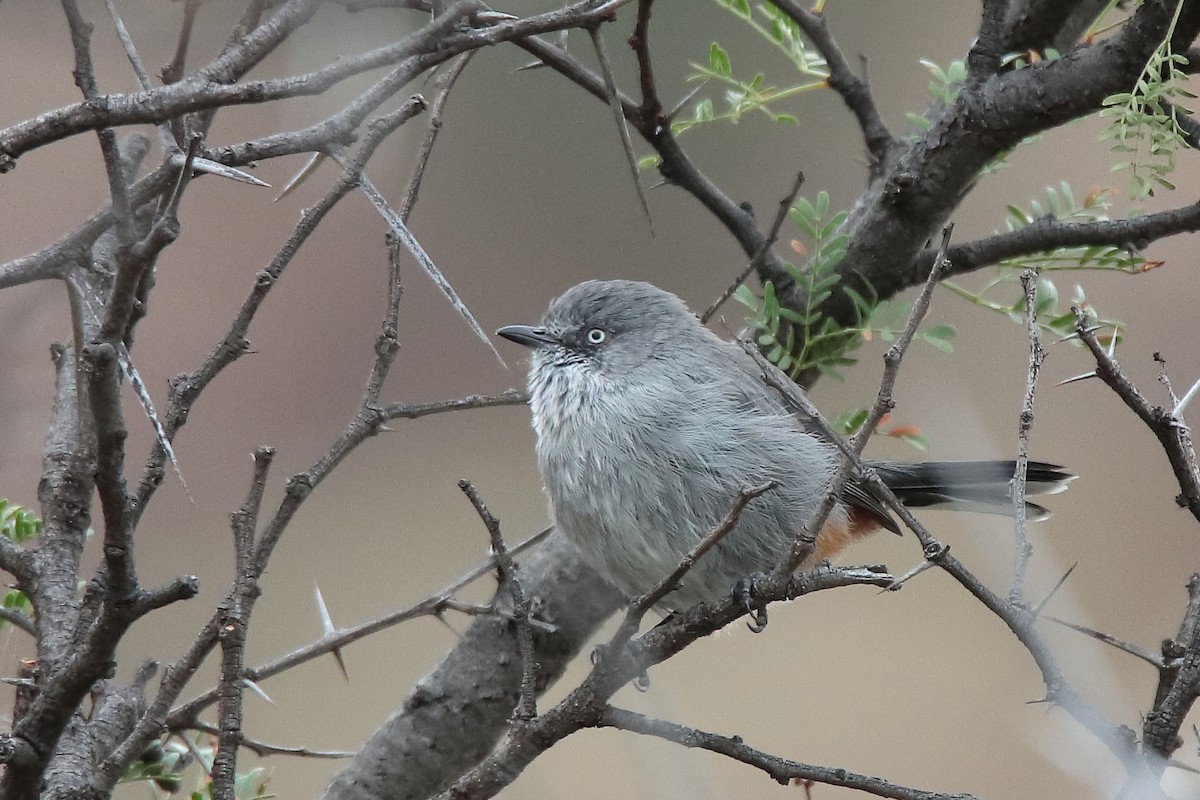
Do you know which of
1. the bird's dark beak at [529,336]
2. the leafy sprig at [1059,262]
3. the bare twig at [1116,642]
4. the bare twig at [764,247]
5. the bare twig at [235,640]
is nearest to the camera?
the bare twig at [235,640]

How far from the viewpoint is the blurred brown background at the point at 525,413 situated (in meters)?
7.13

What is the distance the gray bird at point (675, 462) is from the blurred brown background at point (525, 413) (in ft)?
8.62

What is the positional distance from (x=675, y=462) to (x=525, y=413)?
544 centimetres

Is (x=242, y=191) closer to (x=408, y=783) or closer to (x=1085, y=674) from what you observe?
(x=408, y=783)

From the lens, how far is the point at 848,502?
3.64m

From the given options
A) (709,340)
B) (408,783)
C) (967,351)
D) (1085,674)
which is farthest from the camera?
(967,351)

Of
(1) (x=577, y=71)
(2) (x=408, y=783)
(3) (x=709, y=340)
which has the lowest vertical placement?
(2) (x=408, y=783)

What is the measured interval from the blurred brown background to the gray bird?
263 centimetres

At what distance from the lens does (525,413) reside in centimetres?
866

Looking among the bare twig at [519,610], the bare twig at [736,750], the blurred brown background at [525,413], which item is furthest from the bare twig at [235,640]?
the blurred brown background at [525,413]

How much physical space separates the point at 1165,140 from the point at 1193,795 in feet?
3.94

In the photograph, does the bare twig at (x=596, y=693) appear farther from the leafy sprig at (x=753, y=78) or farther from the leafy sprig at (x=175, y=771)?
the leafy sprig at (x=753, y=78)

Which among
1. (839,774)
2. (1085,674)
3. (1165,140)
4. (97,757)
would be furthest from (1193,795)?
(97,757)

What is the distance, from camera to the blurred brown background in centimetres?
713
